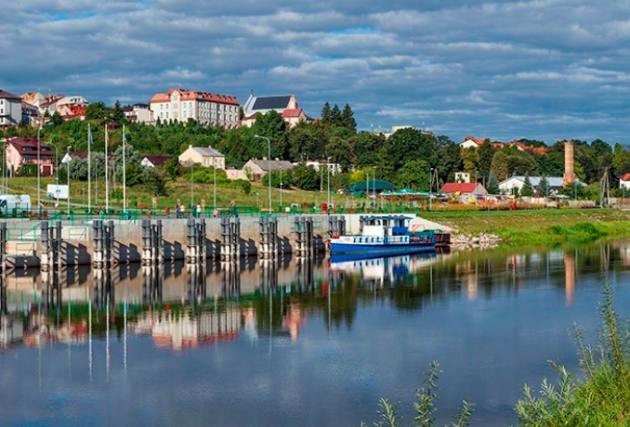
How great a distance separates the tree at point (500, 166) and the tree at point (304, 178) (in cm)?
5097

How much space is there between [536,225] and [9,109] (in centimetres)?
13107

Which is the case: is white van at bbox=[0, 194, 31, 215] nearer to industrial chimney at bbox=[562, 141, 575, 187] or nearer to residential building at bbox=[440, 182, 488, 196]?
residential building at bbox=[440, 182, 488, 196]

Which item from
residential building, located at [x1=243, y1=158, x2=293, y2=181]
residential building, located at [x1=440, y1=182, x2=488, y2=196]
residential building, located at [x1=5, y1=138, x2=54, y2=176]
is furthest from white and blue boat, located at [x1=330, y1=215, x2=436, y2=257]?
residential building, located at [x1=5, y1=138, x2=54, y2=176]

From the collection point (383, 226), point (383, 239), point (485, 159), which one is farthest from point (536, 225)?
point (485, 159)

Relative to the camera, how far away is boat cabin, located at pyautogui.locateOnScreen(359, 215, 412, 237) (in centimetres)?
7869

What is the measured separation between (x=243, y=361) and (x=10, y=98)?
578ft

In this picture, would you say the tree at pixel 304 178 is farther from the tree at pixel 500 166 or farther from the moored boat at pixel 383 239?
the tree at pixel 500 166

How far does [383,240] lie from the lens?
7725 cm

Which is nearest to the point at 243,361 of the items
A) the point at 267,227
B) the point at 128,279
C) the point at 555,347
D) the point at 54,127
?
the point at 555,347

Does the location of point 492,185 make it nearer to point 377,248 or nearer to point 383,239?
point 383,239

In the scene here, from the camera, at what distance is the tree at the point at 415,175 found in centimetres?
14075

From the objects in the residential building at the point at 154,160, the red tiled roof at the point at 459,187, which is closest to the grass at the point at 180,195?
the residential building at the point at 154,160

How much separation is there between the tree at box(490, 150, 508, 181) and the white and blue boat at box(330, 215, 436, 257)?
3552 inches

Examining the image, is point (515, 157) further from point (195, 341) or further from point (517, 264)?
point (195, 341)
